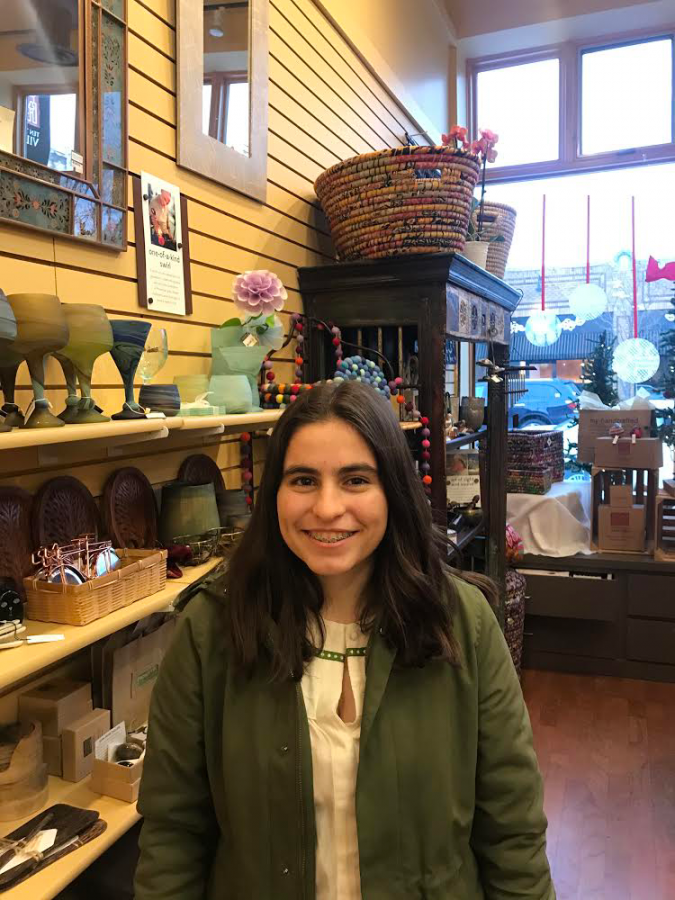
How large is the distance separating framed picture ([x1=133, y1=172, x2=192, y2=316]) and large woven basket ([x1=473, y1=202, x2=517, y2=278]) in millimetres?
1738

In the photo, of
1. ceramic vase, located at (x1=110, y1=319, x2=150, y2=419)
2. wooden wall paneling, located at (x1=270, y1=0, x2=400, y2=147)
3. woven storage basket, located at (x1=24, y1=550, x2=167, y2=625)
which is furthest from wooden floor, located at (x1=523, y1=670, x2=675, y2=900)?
wooden wall paneling, located at (x1=270, y1=0, x2=400, y2=147)

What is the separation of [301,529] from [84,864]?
72 cm

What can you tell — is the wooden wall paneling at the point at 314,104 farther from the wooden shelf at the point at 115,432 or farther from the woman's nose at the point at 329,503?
the woman's nose at the point at 329,503

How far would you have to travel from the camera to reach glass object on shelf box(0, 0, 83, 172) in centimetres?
133

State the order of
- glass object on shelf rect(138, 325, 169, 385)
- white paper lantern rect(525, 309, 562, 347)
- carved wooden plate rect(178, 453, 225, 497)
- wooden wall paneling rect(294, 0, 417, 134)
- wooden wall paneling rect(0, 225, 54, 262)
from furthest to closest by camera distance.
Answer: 1. white paper lantern rect(525, 309, 562, 347)
2. wooden wall paneling rect(294, 0, 417, 134)
3. carved wooden plate rect(178, 453, 225, 497)
4. glass object on shelf rect(138, 325, 169, 385)
5. wooden wall paneling rect(0, 225, 54, 262)

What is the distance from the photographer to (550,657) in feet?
13.0

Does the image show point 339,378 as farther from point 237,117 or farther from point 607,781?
point 607,781

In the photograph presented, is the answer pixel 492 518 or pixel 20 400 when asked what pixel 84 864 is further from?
pixel 492 518

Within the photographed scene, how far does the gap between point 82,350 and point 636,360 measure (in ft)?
13.2

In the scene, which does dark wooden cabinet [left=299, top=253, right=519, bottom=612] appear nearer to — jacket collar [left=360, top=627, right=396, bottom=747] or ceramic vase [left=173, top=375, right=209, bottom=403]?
ceramic vase [left=173, top=375, right=209, bottom=403]

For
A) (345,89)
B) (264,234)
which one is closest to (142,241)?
(264,234)

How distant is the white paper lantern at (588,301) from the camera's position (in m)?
4.70

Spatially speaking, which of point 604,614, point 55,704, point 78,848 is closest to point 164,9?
point 55,704

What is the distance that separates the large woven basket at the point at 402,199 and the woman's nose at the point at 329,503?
5.10ft
